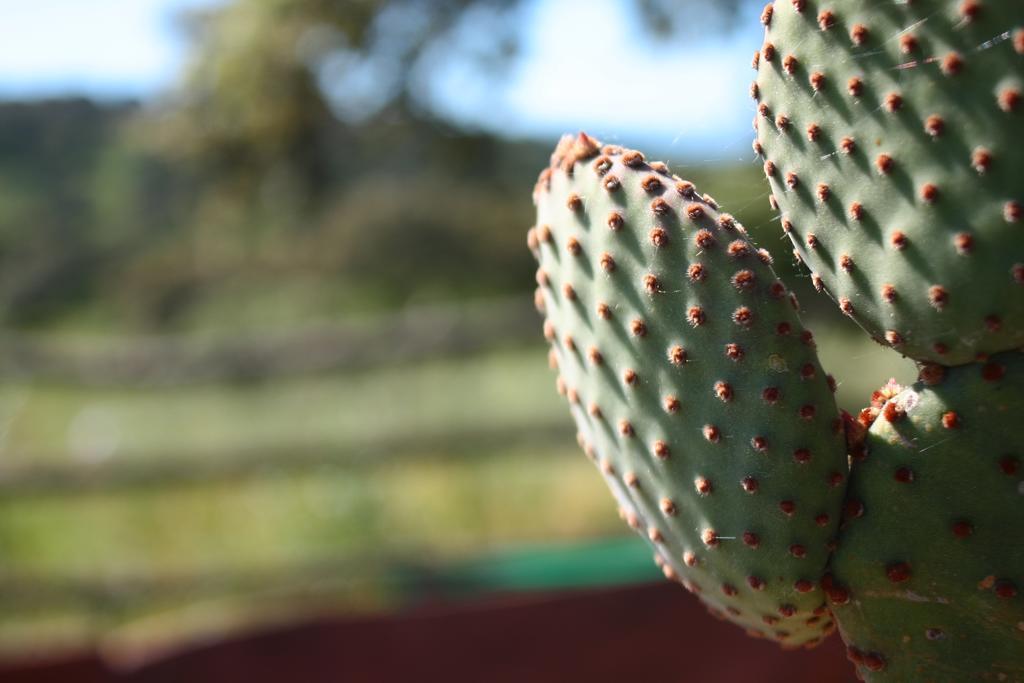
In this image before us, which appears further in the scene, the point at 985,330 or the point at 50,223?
the point at 50,223

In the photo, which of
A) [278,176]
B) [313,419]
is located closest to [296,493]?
[313,419]

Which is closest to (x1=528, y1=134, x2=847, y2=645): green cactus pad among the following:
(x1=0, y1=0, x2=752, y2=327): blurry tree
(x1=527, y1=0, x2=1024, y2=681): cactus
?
(x1=527, y1=0, x2=1024, y2=681): cactus

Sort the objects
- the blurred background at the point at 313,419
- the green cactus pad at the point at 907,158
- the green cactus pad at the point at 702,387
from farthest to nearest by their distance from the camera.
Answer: the blurred background at the point at 313,419
the green cactus pad at the point at 702,387
the green cactus pad at the point at 907,158

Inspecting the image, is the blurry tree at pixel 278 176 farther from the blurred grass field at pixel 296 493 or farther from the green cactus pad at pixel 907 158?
the green cactus pad at pixel 907 158

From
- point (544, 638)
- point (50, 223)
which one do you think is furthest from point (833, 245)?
point (50, 223)

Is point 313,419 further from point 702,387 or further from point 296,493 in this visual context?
point 702,387

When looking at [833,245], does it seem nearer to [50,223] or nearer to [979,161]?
[979,161]

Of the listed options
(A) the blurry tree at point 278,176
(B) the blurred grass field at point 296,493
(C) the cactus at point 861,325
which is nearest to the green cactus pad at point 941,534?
(C) the cactus at point 861,325
